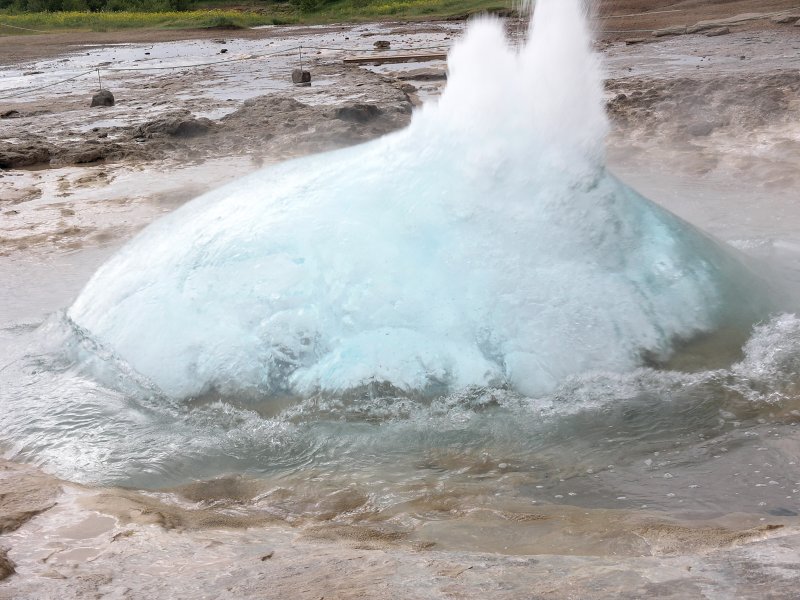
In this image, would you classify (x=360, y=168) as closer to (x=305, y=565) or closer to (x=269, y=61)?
(x=305, y=565)

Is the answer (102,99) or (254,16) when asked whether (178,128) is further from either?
(254,16)

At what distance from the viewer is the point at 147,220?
620 centimetres

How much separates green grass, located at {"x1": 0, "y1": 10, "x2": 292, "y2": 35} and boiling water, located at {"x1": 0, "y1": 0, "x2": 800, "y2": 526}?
2462 centimetres

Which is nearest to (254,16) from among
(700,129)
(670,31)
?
(670,31)

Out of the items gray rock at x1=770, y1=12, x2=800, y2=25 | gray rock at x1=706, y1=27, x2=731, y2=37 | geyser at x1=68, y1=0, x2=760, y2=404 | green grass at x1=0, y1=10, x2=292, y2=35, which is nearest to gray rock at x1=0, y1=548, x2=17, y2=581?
geyser at x1=68, y1=0, x2=760, y2=404

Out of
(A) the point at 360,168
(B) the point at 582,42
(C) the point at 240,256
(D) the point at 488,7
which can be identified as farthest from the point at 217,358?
(D) the point at 488,7

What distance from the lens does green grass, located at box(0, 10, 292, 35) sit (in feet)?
88.3

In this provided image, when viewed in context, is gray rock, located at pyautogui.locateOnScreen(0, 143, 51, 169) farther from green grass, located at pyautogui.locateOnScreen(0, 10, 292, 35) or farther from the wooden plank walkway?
green grass, located at pyautogui.locateOnScreen(0, 10, 292, 35)

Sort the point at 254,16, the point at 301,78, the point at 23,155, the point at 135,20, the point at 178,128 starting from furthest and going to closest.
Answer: the point at 135,20 → the point at 254,16 → the point at 301,78 → the point at 178,128 → the point at 23,155

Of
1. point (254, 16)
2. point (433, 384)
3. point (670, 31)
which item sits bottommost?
point (433, 384)

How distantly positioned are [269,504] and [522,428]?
0.90 meters

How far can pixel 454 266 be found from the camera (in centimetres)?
319

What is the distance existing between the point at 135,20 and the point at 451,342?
28.6 metres

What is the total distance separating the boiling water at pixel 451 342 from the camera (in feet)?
8.73
